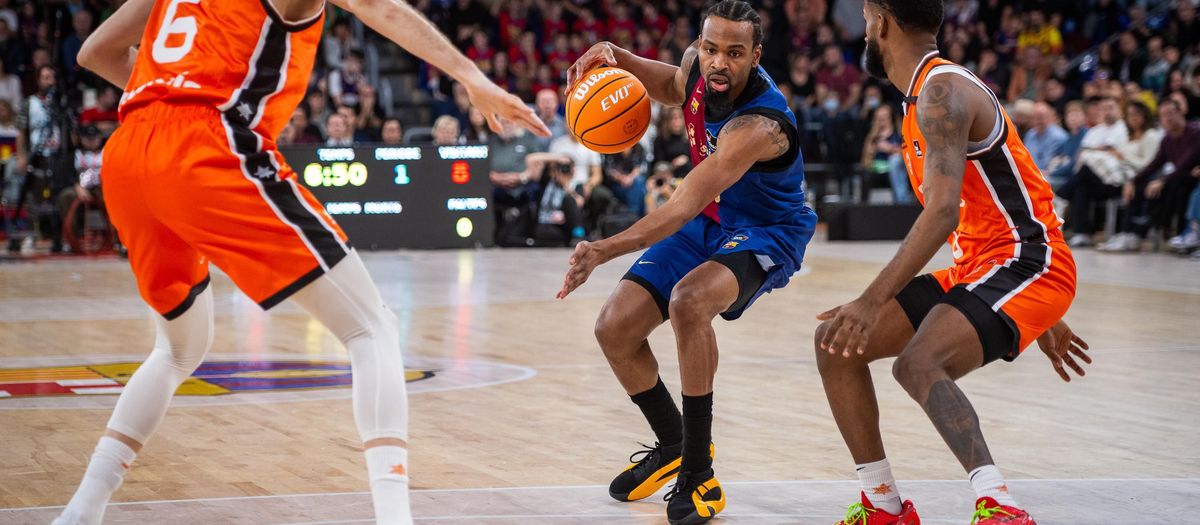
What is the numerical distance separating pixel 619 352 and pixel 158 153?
180cm

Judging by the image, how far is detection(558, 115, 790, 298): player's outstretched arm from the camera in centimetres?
385

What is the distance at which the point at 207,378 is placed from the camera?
6.85 metres

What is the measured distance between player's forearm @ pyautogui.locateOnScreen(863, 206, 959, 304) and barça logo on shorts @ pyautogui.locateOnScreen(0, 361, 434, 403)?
12.0 ft

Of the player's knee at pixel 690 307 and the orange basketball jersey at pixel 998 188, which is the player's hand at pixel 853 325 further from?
the player's knee at pixel 690 307

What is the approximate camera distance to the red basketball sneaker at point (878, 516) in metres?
3.93

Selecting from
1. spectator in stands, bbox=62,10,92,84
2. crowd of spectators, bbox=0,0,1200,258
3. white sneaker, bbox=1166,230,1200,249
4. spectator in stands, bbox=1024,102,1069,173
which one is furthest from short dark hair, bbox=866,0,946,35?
spectator in stands, bbox=62,10,92,84

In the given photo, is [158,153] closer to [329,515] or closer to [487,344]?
[329,515]

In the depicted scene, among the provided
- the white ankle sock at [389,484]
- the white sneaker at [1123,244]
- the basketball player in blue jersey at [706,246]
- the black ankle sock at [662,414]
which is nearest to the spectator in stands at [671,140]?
the white sneaker at [1123,244]

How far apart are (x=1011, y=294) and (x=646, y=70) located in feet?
6.11

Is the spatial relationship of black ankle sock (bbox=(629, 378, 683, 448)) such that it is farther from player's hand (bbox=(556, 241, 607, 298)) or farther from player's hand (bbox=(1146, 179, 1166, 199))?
player's hand (bbox=(1146, 179, 1166, 199))

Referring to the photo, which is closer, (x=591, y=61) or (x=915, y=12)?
(x=915, y=12)

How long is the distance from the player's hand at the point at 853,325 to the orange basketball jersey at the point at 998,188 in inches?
20.4

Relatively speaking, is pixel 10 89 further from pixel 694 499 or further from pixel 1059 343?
pixel 1059 343

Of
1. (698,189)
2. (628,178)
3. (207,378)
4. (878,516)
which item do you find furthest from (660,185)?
(878,516)
